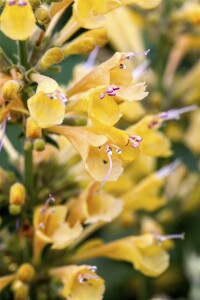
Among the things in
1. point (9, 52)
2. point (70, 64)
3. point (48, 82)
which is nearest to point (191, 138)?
point (70, 64)

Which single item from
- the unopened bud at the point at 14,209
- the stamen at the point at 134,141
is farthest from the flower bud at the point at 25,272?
the stamen at the point at 134,141

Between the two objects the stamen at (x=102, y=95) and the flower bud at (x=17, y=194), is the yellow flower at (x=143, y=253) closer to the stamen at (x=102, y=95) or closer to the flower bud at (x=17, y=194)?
the flower bud at (x=17, y=194)

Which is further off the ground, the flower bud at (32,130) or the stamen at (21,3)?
the stamen at (21,3)

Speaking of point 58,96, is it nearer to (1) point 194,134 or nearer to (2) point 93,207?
(2) point 93,207

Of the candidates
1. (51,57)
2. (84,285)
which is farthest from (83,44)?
(84,285)

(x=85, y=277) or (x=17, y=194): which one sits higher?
(x=17, y=194)

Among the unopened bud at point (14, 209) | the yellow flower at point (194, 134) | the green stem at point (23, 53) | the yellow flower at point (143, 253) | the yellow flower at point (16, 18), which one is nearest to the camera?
the yellow flower at point (16, 18)

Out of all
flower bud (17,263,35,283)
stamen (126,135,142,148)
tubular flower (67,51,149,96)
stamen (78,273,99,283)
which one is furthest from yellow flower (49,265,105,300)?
tubular flower (67,51,149,96)
